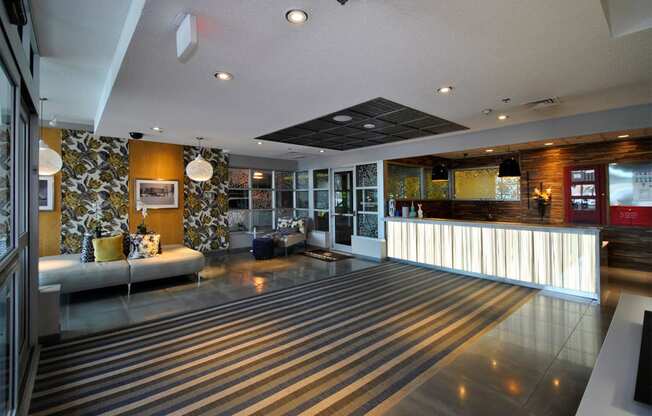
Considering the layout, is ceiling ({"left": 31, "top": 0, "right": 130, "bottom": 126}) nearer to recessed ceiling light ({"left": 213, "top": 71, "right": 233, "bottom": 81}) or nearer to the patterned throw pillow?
recessed ceiling light ({"left": 213, "top": 71, "right": 233, "bottom": 81})

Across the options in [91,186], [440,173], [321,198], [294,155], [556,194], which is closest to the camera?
[91,186]

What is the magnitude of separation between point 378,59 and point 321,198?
6113 mm

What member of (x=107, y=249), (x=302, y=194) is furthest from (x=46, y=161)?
(x=302, y=194)

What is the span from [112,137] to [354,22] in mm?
5944

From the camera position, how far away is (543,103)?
366 centimetres

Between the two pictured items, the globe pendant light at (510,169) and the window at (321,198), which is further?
the window at (321,198)

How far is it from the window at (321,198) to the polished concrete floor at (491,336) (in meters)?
2.74

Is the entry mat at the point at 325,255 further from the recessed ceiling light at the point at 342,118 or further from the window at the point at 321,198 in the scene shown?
the recessed ceiling light at the point at 342,118

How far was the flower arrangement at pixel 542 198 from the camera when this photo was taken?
20.3 ft

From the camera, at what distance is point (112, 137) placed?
232 inches

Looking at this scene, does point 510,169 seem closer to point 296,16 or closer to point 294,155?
point 296,16

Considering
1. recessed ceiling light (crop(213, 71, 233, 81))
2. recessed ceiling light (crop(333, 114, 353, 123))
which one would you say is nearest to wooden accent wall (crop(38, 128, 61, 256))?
recessed ceiling light (crop(213, 71, 233, 81))

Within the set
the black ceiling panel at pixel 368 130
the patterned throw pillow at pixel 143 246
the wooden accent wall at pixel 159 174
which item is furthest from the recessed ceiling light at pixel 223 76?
the wooden accent wall at pixel 159 174

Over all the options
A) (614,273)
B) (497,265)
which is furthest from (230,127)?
(614,273)
